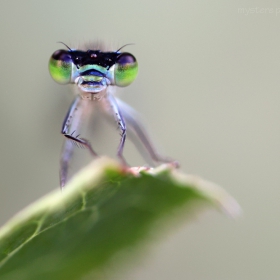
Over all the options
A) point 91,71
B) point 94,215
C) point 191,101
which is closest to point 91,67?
point 91,71

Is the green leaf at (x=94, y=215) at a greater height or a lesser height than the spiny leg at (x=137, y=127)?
lesser

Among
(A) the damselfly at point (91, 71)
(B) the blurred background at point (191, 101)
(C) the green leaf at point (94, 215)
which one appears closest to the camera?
(C) the green leaf at point (94, 215)

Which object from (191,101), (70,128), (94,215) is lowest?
(94,215)

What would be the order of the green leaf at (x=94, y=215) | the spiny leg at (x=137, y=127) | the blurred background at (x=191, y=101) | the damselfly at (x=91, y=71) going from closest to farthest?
the green leaf at (x=94, y=215) < the damselfly at (x=91, y=71) < the spiny leg at (x=137, y=127) < the blurred background at (x=191, y=101)

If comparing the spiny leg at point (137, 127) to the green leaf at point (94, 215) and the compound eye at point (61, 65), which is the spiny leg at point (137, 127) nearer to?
the compound eye at point (61, 65)

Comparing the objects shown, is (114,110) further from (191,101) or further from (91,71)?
(191,101)

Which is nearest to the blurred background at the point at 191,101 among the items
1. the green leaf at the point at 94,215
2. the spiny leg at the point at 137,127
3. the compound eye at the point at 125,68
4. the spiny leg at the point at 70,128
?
the spiny leg at the point at 137,127

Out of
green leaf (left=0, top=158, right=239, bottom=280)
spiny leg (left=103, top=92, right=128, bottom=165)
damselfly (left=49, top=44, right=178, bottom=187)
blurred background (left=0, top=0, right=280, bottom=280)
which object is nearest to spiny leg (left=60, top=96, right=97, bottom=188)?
damselfly (left=49, top=44, right=178, bottom=187)
